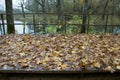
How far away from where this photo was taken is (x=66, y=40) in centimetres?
855

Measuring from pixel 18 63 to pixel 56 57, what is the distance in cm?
121

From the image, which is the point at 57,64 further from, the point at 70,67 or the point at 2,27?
the point at 2,27

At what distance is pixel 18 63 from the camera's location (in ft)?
19.5

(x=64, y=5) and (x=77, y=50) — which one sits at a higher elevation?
(x=64, y=5)

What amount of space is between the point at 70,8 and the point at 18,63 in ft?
66.6

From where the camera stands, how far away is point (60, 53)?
6711 mm

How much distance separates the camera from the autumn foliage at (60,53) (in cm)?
573

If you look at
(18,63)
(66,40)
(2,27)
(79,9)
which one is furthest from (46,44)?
(79,9)

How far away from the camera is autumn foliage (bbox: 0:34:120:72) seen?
226 inches

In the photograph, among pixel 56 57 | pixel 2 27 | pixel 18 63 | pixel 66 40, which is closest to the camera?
pixel 18 63

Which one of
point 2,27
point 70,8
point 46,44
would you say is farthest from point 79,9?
point 46,44

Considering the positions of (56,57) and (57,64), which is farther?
(56,57)

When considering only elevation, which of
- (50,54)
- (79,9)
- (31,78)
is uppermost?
(79,9)

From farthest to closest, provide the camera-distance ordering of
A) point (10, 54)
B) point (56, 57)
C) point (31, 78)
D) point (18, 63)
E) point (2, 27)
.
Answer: point (2, 27) < point (10, 54) < point (56, 57) < point (18, 63) < point (31, 78)
